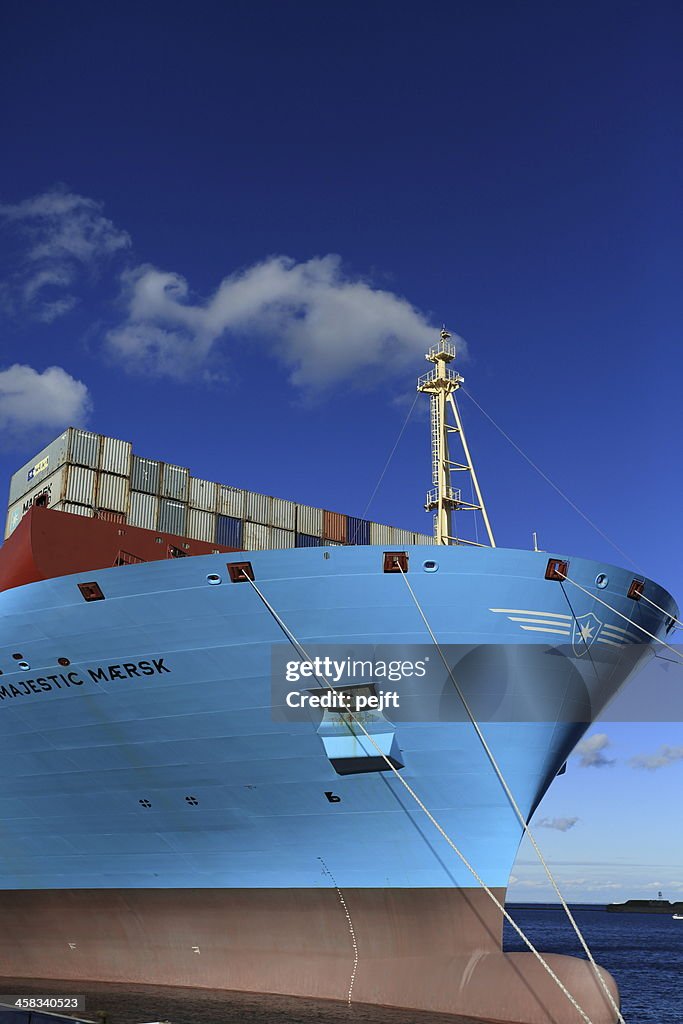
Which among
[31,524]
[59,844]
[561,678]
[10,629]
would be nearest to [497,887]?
[561,678]

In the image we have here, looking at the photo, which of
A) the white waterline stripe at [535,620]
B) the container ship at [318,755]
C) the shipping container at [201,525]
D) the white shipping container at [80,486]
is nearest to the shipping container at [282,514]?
the shipping container at [201,525]

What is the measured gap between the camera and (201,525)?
22938 mm

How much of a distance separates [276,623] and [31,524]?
6509 mm

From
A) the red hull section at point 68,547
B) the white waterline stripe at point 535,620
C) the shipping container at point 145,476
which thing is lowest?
the white waterline stripe at point 535,620

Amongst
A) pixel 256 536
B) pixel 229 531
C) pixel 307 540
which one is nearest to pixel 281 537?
pixel 256 536

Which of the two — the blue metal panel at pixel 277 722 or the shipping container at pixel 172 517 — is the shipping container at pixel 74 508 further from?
the blue metal panel at pixel 277 722

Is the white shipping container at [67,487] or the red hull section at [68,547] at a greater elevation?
the white shipping container at [67,487]

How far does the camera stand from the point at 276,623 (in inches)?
585

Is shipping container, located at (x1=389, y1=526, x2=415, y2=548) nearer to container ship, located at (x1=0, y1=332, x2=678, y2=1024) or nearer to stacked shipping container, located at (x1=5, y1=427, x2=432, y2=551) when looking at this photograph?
stacked shipping container, located at (x1=5, y1=427, x2=432, y2=551)

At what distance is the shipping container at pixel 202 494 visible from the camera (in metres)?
23.2

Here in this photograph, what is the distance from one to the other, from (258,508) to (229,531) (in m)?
1.22

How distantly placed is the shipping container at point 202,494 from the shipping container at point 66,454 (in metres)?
2.65

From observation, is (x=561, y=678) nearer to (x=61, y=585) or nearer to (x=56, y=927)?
(x=61, y=585)

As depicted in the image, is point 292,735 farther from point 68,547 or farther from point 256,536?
point 256,536
